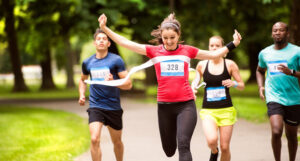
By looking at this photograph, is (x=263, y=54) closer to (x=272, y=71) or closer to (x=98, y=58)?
(x=272, y=71)

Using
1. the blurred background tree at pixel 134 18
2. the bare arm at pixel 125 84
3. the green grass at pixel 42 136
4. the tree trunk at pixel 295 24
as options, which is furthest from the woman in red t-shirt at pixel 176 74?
the blurred background tree at pixel 134 18

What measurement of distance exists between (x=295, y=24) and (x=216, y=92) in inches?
264

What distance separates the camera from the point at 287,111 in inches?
269

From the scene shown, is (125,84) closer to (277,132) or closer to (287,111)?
(277,132)

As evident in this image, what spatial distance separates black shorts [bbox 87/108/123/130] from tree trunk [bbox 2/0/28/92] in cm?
1902

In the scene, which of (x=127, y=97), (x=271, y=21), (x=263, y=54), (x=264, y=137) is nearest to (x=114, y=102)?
(x=263, y=54)

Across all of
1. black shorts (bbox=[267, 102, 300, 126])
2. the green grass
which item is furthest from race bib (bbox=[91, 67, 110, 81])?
the green grass

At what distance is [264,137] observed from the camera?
10.5 metres

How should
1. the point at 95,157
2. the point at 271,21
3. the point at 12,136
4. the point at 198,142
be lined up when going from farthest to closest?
the point at 271,21, the point at 12,136, the point at 198,142, the point at 95,157

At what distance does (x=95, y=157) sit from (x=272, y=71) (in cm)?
268

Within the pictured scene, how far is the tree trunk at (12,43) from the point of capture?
1008 inches

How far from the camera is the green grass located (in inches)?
366

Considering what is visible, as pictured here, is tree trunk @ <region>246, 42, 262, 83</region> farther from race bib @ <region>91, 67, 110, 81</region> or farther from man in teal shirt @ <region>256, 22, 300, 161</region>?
race bib @ <region>91, 67, 110, 81</region>

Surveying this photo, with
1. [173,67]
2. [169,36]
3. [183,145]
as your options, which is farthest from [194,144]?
[169,36]
